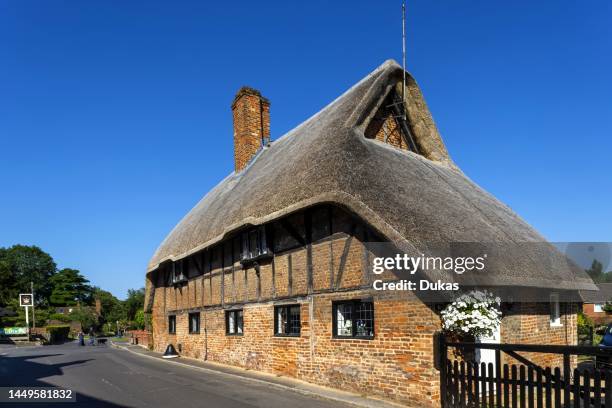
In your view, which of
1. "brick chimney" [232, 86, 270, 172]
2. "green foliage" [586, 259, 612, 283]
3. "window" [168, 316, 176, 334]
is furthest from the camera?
"brick chimney" [232, 86, 270, 172]

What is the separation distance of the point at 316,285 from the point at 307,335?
124 centimetres

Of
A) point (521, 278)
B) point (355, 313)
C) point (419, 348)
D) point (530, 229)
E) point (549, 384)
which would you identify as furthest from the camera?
point (530, 229)

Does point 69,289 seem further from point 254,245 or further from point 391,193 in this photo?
point 391,193

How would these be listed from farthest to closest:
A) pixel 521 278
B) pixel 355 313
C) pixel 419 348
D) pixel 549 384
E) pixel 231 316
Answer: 1. pixel 231 316
2. pixel 355 313
3. pixel 521 278
4. pixel 419 348
5. pixel 549 384

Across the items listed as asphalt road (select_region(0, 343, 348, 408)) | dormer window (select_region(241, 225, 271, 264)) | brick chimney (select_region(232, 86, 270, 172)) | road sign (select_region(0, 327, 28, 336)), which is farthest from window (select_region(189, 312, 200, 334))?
road sign (select_region(0, 327, 28, 336))

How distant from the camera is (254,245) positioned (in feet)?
45.3

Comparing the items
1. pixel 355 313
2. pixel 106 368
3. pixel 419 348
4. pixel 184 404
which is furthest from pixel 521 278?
pixel 106 368

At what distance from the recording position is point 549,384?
632 centimetres

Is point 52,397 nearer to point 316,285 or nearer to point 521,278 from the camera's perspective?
point 316,285

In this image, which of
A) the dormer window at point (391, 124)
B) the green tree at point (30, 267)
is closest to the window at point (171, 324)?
the dormer window at point (391, 124)

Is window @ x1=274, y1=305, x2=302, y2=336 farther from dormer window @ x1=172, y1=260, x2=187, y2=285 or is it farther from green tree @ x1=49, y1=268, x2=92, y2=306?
green tree @ x1=49, y1=268, x2=92, y2=306

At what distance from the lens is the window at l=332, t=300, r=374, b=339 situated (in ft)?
32.0

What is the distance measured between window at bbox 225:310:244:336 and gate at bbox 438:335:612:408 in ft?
26.6

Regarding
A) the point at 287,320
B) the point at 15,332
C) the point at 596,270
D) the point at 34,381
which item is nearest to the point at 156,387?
the point at 287,320
